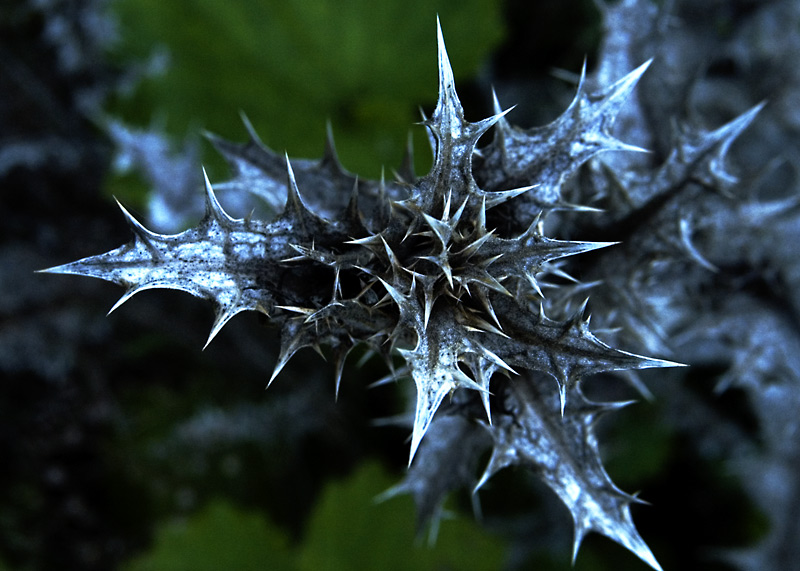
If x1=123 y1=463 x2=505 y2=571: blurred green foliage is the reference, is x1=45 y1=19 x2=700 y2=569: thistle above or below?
above

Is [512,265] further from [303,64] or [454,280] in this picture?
[303,64]

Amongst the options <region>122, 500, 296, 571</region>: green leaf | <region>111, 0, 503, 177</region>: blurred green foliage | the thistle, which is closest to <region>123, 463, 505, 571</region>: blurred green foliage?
<region>122, 500, 296, 571</region>: green leaf

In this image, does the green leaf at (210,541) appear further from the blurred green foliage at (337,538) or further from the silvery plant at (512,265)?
the silvery plant at (512,265)


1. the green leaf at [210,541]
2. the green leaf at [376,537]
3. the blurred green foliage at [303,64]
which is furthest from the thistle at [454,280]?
the green leaf at [210,541]

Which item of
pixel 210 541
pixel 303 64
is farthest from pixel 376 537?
pixel 303 64

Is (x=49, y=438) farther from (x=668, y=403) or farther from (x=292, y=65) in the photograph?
(x=668, y=403)

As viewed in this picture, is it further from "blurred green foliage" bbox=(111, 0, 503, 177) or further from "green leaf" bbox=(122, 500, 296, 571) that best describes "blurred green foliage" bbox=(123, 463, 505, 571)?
"blurred green foliage" bbox=(111, 0, 503, 177)

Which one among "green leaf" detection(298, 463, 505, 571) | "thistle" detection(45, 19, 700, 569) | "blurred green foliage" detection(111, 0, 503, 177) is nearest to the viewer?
"thistle" detection(45, 19, 700, 569)

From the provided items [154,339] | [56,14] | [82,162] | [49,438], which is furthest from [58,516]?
[56,14]
